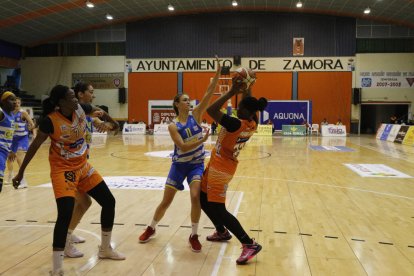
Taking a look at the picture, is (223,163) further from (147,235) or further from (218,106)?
(147,235)

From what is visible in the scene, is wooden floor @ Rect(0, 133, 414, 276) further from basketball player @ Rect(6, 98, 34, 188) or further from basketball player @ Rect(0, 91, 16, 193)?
basketball player @ Rect(0, 91, 16, 193)

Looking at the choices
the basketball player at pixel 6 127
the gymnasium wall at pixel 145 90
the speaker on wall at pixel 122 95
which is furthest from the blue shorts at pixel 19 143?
the speaker on wall at pixel 122 95

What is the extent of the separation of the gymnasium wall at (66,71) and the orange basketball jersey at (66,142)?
94.3 feet

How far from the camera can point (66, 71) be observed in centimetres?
3300

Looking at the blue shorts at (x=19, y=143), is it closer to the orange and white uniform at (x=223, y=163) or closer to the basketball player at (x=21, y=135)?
the basketball player at (x=21, y=135)

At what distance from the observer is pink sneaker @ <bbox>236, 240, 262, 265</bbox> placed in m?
3.90

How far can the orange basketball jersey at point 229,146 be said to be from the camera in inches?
153

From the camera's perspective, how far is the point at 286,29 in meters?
30.2

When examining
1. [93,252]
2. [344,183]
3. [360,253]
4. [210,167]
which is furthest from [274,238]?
[344,183]

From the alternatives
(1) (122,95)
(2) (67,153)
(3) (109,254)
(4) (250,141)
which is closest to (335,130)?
(4) (250,141)

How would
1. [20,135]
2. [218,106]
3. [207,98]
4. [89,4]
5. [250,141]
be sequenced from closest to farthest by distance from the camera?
[218,106] → [207,98] → [20,135] → [250,141] → [89,4]

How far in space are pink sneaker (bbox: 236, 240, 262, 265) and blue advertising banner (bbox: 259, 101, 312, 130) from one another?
25790 mm

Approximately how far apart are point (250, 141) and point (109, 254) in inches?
687

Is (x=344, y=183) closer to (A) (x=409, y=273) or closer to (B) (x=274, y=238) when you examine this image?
(B) (x=274, y=238)
